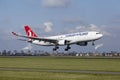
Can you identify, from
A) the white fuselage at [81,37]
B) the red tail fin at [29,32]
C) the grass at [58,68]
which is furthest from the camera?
the red tail fin at [29,32]

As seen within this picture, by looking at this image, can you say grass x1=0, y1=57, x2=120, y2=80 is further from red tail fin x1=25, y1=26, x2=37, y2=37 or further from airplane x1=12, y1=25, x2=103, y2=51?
red tail fin x1=25, y1=26, x2=37, y2=37

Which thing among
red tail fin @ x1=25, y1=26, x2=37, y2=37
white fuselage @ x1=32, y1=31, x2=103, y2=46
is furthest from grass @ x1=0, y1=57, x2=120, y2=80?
A: red tail fin @ x1=25, y1=26, x2=37, y2=37

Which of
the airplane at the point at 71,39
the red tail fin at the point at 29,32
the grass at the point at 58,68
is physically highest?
the red tail fin at the point at 29,32

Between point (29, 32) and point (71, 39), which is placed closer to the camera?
point (71, 39)

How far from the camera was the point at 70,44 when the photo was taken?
104125 mm

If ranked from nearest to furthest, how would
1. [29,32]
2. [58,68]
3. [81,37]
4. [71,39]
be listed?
[58,68] → [81,37] → [71,39] → [29,32]

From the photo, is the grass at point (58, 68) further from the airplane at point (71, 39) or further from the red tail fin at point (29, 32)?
the red tail fin at point (29, 32)

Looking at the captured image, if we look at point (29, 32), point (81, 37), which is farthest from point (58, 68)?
point (29, 32)

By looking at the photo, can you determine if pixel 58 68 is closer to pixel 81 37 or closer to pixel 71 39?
pixel 81 37

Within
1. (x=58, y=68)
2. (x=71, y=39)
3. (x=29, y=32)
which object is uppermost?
(x=29, y=32)

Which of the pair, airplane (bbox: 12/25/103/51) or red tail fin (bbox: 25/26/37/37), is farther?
red tail fin (bbox: 25/26/37/37)

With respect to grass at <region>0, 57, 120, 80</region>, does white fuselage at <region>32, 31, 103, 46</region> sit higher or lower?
higher

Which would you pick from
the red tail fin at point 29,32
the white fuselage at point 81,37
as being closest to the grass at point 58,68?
the white fuselage at point 81,37

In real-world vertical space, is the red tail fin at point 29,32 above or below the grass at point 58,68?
above
